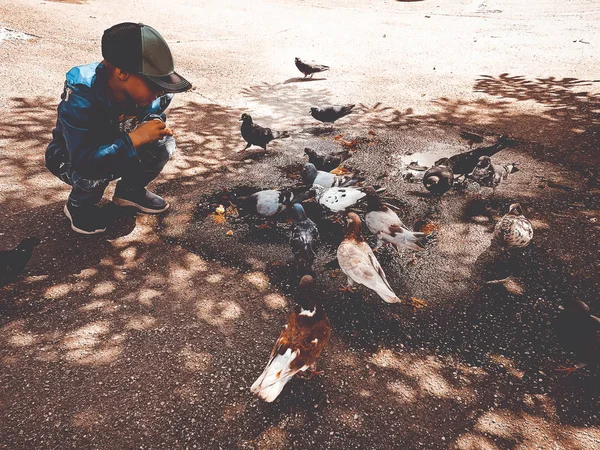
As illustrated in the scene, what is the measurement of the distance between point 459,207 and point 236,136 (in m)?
3.32

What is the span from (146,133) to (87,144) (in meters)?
0.46

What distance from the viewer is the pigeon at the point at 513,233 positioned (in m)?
3.32

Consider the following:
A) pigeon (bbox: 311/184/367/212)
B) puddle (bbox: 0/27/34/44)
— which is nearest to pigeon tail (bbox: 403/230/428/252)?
pigeon (bbox: 311/184/367/212)

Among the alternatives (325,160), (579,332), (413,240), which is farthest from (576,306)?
(325,160)

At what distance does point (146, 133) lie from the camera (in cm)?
321

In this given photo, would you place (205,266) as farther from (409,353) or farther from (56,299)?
(409,353)

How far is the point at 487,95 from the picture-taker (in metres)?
7.25

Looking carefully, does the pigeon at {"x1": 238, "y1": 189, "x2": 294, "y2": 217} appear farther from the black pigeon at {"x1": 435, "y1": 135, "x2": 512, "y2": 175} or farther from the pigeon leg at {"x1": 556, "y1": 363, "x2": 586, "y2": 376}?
the pigeon leg at {"x1": 556, "y1": 363, "x2": 586, "y2": 376}

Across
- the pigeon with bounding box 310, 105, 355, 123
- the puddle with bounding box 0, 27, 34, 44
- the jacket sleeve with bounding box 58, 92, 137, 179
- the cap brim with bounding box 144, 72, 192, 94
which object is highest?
the cap brim with bounding box 144, 72, 192, 94

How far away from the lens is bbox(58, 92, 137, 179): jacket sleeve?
297 cm

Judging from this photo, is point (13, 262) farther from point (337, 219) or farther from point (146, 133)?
point (337, 219)

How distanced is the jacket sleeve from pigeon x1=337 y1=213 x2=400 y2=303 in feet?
6.41

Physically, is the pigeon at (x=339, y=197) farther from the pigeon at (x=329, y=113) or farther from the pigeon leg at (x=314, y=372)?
the pigeon at (x=329, y=113)

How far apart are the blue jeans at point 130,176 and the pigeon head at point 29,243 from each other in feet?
1.41
